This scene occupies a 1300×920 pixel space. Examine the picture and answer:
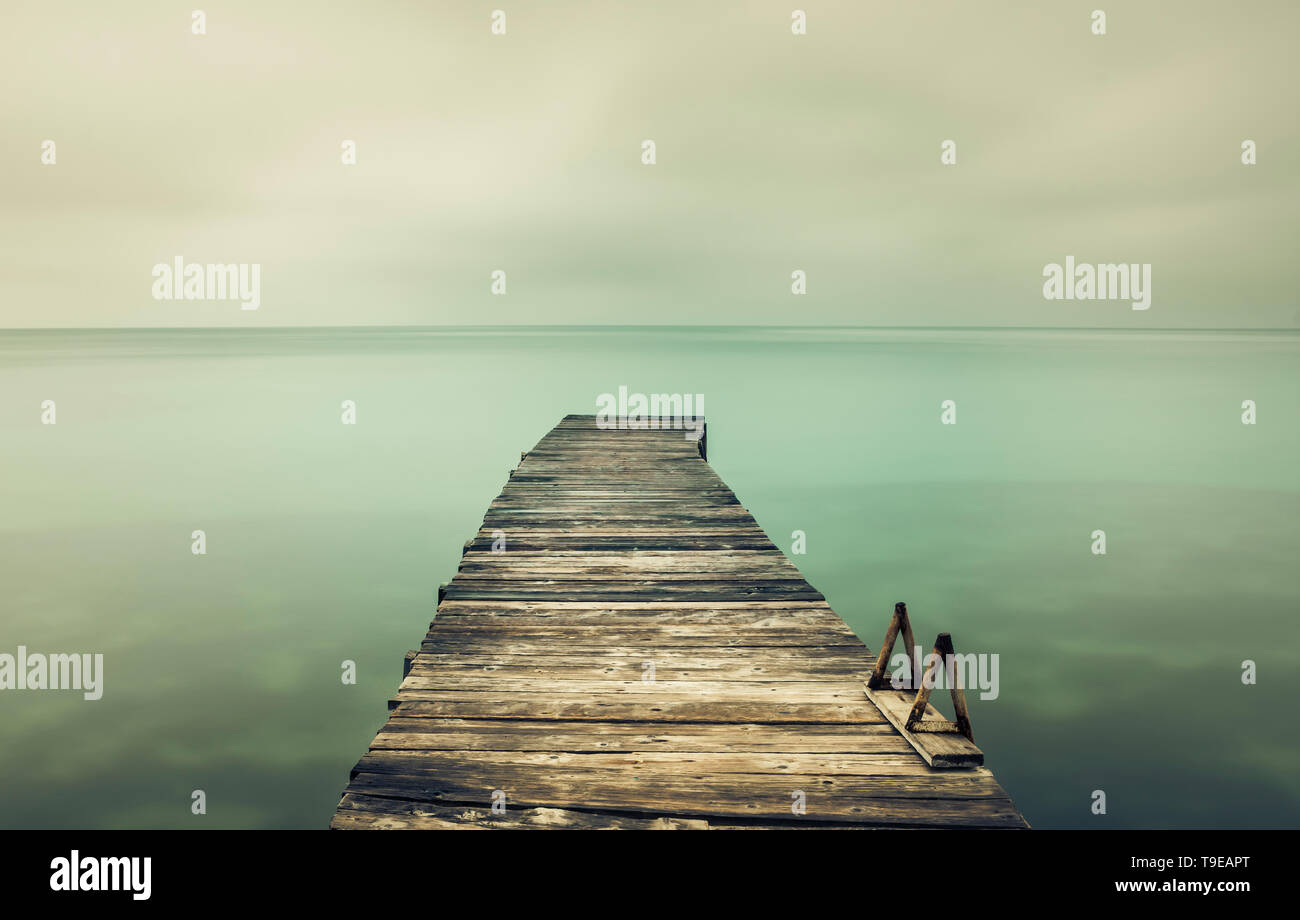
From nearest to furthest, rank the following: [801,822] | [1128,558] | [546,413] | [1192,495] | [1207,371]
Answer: [801,822] → [1128,558] → [1192,495] → [546,413] → [1207,371]

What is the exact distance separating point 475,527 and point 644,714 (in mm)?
12496

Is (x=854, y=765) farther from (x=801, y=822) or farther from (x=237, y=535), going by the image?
(x=237, y=535)

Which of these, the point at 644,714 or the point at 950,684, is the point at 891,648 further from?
the point at 644,714

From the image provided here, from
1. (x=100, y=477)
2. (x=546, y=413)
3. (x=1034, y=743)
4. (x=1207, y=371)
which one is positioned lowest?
(x=1034, y=743)

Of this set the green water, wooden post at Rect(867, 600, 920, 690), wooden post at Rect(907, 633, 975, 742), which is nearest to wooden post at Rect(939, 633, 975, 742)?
wooden post at Rect(907, 633, 975, 742)

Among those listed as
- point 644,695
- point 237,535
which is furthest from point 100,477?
point 644,695

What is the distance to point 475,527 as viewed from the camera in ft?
52.6

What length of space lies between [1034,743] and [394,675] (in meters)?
6.97

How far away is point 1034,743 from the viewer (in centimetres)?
727

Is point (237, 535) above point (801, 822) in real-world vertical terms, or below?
above

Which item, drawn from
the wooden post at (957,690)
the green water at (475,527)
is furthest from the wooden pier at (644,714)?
the green water at (475,527)

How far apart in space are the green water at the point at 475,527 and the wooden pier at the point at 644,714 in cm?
275

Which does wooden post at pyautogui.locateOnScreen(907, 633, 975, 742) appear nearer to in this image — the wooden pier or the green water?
the wooden pier

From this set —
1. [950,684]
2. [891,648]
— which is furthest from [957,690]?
[891,648]
